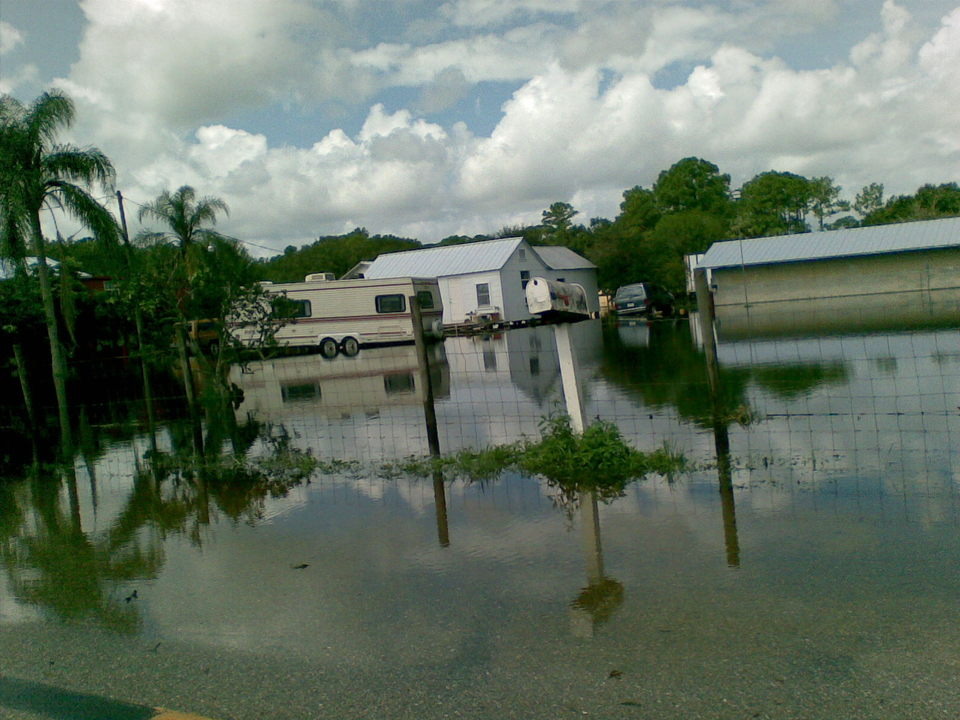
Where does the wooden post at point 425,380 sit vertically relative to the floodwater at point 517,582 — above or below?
above

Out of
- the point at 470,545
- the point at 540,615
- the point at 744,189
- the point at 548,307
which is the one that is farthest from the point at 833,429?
the point at 744,189

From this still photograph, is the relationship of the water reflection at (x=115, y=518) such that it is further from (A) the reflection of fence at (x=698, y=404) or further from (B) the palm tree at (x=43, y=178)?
(B) the palm tree at (x=43, y=178)

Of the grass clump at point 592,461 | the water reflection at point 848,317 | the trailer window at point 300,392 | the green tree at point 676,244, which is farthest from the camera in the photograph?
the green tree at point 676,244

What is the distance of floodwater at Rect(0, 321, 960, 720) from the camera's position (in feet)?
12.6

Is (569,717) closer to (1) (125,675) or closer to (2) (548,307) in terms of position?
(1) (125,675)

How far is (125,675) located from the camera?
4328mm

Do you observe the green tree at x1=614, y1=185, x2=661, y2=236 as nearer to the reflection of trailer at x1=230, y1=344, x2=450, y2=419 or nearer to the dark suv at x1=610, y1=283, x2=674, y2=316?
the dark suv at x1=610, y1=283, x2=674, y2=316

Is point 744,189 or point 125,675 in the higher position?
point 744,189

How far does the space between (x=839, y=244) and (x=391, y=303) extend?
76.8 ft

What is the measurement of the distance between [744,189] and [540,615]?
8460 centimetres

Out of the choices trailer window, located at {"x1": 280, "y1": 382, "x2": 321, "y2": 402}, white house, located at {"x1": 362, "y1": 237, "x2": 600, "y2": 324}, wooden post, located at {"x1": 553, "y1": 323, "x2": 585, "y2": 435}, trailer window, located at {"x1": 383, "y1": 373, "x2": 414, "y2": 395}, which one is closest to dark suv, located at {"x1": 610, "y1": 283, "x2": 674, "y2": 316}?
white house, located at {"x1": 362, "y1": 237, "x2": 600, "y2": 324}

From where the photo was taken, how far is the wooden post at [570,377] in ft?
26.9

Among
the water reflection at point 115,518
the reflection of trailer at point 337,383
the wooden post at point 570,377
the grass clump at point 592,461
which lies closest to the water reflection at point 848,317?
the reflection of trailer at point 337,383

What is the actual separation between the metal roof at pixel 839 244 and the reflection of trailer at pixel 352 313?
16019 millimetres
